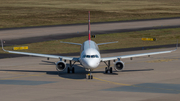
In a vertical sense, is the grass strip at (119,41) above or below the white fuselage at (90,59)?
above

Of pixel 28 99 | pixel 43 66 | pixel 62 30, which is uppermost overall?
pixel 62 30

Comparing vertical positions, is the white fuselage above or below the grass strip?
below

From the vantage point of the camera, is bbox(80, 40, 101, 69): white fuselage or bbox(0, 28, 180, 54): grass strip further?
bbox(0, 28, 180, 54): grass strip

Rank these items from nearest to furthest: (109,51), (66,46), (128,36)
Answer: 1. (109,51)
2. (66,46)
3. (128,36)

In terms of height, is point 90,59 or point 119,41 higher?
point 119,41

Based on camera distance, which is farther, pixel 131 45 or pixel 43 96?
pixel 131 45

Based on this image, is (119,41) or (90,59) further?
(119,41)

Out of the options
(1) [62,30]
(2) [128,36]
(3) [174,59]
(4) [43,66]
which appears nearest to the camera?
(4) [43,66]

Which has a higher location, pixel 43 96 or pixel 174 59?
pixel 174 59

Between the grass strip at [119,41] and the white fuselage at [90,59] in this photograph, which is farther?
the grass strip at [119,41]

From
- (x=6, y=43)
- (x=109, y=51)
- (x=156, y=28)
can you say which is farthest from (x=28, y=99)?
(x=156, y=28)

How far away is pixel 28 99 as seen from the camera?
99.3 feet

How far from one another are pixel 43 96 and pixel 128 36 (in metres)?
61.5

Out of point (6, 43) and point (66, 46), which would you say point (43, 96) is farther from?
point (6, 43)
